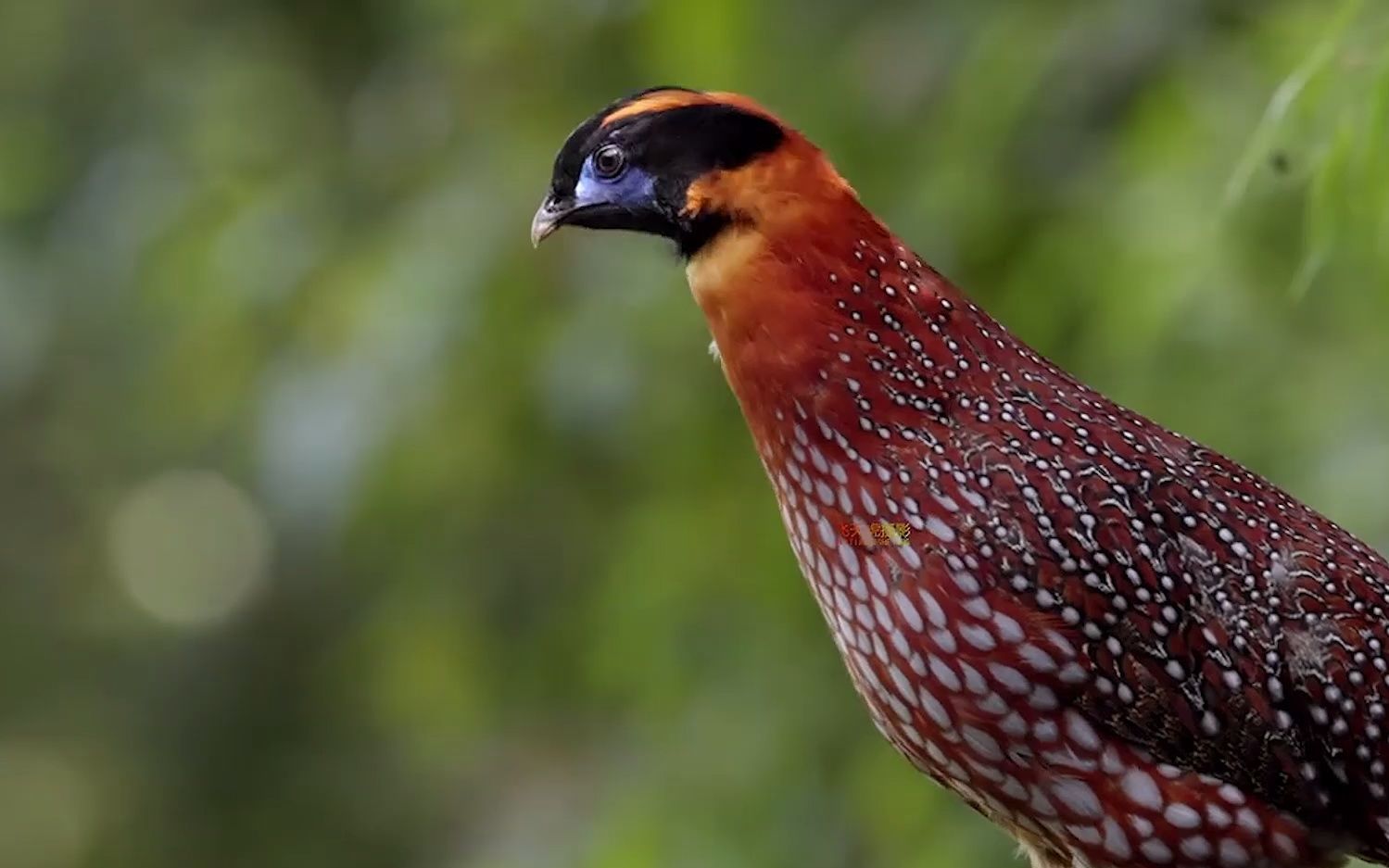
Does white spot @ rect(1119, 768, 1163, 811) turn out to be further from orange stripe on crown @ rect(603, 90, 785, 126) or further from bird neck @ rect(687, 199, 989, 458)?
orange stripe on crown @ rect(603, 90, 785, 126)

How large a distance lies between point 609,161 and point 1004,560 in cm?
82

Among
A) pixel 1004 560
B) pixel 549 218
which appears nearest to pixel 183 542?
pixel 549 218

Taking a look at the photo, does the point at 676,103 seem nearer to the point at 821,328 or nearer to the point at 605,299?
Answer: the point at 821,328

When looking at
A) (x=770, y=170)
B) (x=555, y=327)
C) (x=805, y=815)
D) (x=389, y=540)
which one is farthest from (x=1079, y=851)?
(x=389, y=540)

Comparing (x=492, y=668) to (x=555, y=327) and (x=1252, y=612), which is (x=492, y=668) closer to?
(x=555, y=327)

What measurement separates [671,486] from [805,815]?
1.00 metres

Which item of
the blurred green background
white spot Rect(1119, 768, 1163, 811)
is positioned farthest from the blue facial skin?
white spot Rect(1119, 768, 1163, 811)

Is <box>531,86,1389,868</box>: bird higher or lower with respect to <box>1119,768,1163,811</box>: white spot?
higher

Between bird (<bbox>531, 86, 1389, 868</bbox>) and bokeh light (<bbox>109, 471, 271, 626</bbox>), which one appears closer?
bird (<bbox>531, 86, 1389, 868</bbox>)

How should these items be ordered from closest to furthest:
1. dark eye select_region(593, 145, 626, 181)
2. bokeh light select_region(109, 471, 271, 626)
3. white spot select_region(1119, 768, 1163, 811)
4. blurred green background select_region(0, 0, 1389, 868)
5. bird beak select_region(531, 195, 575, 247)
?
1. white spot select_region(1119, 768, 1163, 811)
2. dark eye select_region(593, 145, 626, 181)
3. bird beak select_region(531, 195, 575, 247)
4. blurred green background select_region(0, 0, 1389, 868)
5. bokeh light select_region(109, 471, 271, 626)

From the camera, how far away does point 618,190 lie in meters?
3.10

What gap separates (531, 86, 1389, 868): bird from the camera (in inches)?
118

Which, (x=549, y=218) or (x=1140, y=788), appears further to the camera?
(x=549, y=218)

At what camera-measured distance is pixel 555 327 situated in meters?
5.52
